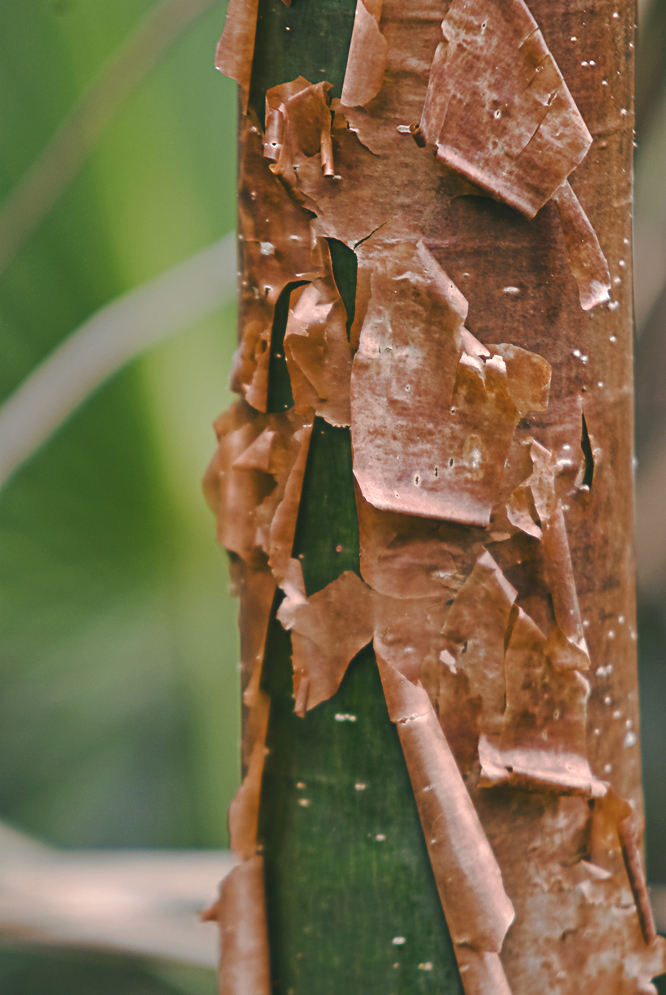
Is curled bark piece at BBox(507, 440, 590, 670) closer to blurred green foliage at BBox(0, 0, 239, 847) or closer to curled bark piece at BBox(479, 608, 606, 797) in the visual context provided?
curled bark piece at BBox(479, 608, 606, 797)

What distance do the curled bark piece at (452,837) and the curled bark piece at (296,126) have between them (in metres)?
0.18

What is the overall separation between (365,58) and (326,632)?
0.19 meters

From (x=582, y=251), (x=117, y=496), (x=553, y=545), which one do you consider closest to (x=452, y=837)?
(x=553, y=545)

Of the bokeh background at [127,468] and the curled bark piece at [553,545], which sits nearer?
the curled bark piece at [553,545]

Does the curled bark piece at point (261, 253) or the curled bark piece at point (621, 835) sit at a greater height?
the curled bark piece at point (261, 253)

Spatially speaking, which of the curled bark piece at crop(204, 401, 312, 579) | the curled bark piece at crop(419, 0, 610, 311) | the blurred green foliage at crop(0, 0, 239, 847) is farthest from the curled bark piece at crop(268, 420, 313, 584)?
the blurred green foliage at crop(0, 0, 239, 847)

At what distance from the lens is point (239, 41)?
0.25 metres

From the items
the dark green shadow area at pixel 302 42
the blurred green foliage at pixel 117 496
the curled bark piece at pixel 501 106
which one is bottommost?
the blurred green foliage at pixel 117 496

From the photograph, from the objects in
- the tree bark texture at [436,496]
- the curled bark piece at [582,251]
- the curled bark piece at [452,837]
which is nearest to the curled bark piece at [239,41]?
the tree bark texture at [436,496]

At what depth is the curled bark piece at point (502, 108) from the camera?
22 centimetres

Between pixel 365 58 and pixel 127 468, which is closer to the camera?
pixel 365 58

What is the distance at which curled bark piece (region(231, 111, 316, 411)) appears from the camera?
246mm

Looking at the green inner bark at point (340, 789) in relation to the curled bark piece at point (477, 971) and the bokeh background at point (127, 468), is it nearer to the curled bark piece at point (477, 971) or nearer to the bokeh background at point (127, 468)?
the curled bark piece at point (477, 971)

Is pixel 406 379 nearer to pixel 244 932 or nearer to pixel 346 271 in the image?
pixel 346 271
